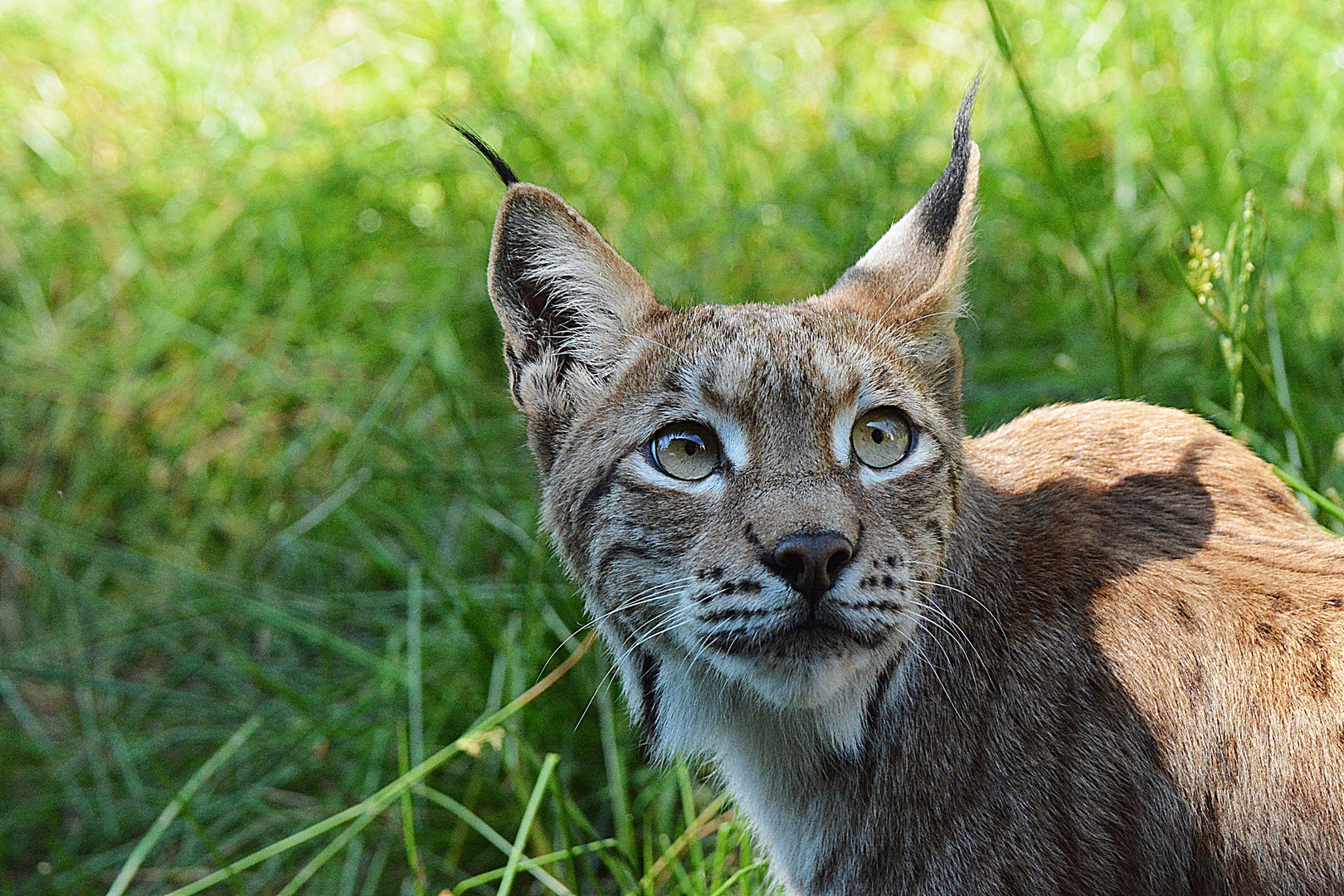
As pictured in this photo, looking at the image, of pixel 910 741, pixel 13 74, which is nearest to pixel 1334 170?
pixel 910 741

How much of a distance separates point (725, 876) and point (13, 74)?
21.3 feet

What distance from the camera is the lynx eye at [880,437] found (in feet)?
10.4

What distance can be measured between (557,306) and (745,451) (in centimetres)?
79

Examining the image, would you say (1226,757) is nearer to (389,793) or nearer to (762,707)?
(762,707)

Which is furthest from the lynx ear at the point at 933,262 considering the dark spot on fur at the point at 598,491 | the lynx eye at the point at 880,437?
the dark spot on fur at the point at 598,491

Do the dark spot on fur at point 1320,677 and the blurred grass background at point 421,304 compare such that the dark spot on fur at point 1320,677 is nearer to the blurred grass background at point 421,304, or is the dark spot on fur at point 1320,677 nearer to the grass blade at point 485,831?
the blurred grass background at point 421,304

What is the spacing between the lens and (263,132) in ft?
23.6

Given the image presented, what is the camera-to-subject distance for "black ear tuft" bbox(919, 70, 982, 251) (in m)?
3.34


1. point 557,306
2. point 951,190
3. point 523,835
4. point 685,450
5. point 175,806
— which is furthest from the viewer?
point 175,806

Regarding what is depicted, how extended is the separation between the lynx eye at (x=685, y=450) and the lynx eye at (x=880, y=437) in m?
0.35

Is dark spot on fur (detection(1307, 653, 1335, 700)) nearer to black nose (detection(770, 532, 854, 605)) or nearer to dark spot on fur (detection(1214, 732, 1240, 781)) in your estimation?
dark spot on fur (detection(1214, 732, 1240, 781))

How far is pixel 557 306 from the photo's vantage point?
3.58m

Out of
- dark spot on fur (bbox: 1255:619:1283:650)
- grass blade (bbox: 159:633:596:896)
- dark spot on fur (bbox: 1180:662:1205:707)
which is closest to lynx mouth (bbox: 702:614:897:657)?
dark spot on fur (bbox: 1180:662:1205:707)

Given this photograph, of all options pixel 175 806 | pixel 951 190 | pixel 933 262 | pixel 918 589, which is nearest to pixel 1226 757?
pixel 918 589
